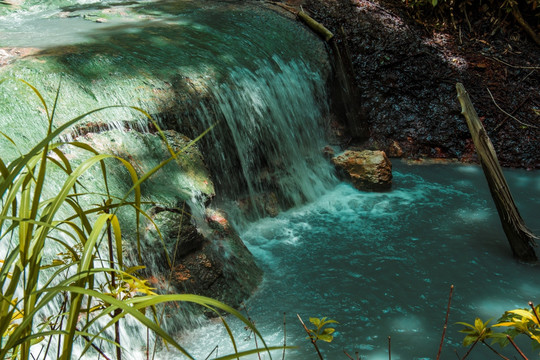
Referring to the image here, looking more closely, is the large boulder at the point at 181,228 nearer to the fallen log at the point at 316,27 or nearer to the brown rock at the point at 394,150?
the brown rock at the point at 394,150

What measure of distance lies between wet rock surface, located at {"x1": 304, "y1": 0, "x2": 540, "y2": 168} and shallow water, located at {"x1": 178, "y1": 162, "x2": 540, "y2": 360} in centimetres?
88

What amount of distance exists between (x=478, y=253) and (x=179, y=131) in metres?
3.06

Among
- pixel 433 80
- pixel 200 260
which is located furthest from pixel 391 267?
pixel 433 80

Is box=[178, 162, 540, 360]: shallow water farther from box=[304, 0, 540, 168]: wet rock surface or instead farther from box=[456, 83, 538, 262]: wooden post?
box=[304, 0, 540, 168]: wet rock surface

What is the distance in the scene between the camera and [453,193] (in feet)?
19.6

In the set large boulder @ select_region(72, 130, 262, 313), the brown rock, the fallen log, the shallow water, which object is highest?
the fallen log

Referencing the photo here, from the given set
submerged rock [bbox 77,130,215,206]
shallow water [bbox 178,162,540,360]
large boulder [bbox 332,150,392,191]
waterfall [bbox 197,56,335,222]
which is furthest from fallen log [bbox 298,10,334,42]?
submerged rock [bbox 77,130,215,206]

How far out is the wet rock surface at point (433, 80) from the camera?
7.04 m

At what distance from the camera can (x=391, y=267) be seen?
4.56 metres

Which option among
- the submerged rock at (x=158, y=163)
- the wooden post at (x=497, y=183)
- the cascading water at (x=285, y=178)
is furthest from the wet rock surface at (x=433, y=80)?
the submerged rock at (x=158, y=163)

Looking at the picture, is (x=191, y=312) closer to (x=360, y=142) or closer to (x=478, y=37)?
(x=360, y=142)

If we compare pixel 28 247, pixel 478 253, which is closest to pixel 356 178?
pixel 478 253

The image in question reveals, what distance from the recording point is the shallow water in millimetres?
3695

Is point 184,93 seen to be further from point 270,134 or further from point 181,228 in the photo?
point 181,228
